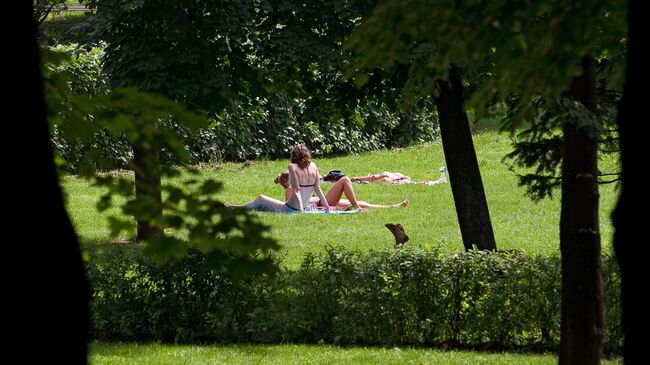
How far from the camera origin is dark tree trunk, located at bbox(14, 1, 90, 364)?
292cm

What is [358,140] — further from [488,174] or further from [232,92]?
[232,92]

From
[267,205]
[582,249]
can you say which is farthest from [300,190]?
[582,249]

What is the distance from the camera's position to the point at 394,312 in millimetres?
8867

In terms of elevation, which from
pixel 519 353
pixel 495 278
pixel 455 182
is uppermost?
pixel 455 182

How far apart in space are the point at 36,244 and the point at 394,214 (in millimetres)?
13455

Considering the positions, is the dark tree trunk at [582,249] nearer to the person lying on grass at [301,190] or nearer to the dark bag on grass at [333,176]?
the person lying on grass at [301,190]

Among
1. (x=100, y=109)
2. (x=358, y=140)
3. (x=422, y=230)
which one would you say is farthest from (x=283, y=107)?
(x=100, y=109)

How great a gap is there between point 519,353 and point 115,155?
13.9 meters

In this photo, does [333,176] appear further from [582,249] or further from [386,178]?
[582,249]

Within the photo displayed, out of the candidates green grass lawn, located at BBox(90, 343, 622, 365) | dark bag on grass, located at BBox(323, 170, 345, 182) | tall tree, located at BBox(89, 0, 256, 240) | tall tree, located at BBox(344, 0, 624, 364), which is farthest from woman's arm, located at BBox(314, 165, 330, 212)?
tall tree, located at BBox(344, 0, 624, 364)

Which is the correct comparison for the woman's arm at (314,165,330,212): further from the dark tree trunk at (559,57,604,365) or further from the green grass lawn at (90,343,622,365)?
the dark tree trunk at (559,57,604,365)

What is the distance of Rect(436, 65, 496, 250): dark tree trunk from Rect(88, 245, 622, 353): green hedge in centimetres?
142

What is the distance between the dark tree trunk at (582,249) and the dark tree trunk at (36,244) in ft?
14.2

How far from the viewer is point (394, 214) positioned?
1627 centimetres
